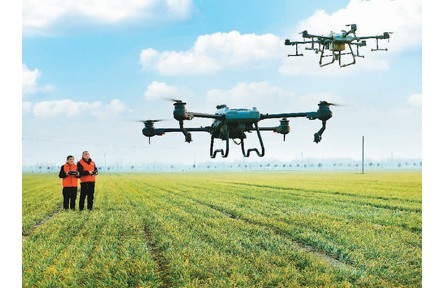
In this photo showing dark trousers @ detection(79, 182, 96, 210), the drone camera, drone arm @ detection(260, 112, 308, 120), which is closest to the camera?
drone arm @ detection(260, 112, 308, 120)

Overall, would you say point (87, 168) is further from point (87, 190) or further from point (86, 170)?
point (87, 190)

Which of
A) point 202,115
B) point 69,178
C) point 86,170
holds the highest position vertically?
point 202,115

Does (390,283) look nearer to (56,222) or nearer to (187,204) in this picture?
(56,222)

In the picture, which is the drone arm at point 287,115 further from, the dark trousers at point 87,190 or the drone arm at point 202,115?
the dark trousers at point 87,190

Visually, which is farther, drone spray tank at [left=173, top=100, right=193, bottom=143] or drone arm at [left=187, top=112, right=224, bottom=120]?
drone arm at [left=187, top=112, right=224, bottom=120]

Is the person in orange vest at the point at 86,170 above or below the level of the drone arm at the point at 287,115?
below

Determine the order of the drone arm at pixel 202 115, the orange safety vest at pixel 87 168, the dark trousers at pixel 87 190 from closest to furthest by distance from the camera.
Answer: the drone arm at pixel 202 115
the orange safety vest at pixel 87 168
the dark trousers at pixel 87 190

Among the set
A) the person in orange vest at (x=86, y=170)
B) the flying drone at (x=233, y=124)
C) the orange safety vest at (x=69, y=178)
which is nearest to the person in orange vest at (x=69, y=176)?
the orange safety vest at (x=69, y=178)

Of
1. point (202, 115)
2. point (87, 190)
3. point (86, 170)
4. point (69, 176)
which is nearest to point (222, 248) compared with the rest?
point (202, 115)

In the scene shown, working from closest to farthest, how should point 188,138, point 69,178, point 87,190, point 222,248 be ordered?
point 188,138, point 222,248, point 87,190, point 69,178

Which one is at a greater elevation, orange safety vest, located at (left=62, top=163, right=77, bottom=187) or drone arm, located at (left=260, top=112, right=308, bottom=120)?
drone arm, located at (left=260, top=112, right=308, bottom=120)

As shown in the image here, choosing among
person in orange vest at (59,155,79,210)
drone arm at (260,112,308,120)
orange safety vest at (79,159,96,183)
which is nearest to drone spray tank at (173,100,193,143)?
drone arm at (260,112,308,120)

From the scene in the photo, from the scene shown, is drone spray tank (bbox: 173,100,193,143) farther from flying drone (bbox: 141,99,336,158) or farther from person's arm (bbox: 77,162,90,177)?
person's arm (bbox: 77,162,90,177)

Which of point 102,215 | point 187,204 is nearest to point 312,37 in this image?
point 102,215
